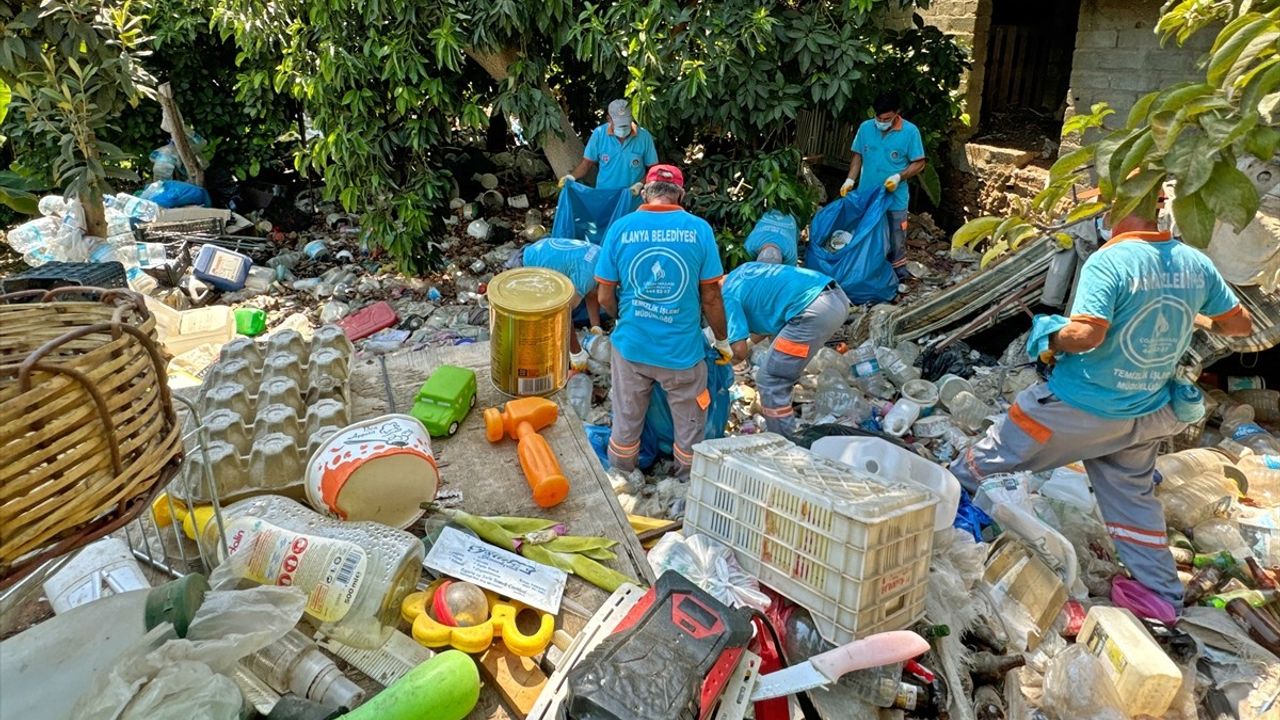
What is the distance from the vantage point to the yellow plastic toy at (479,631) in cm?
157

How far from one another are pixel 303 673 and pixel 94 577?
1.72ft

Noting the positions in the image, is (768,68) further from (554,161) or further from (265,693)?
A: (265,693)

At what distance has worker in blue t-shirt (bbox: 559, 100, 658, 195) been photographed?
595cm

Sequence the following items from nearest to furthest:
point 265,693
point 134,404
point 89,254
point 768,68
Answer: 1. point 134,404
2. point 265,693
3. point 768,68
4. point 89,254

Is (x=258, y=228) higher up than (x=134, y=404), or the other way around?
(x=134, y=404)

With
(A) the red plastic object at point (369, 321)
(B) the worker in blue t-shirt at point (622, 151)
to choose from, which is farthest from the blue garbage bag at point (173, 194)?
(B) the worker in blue t-shirt at point (622, 151)

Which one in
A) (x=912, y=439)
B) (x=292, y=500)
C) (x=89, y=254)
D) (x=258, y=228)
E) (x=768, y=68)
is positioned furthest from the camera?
(x=258, y=228)

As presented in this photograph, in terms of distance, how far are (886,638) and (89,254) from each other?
6.83m

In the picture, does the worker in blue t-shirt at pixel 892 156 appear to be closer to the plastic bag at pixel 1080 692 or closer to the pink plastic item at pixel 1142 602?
the pink plastic item at pixel 1142 602

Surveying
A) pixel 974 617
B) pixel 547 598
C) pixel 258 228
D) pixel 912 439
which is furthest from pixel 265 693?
pixel 258 228

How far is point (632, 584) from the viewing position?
1.73 metres

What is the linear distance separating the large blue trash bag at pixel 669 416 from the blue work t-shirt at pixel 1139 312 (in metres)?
1.68

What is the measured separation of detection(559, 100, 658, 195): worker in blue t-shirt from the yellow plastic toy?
4.60 meters

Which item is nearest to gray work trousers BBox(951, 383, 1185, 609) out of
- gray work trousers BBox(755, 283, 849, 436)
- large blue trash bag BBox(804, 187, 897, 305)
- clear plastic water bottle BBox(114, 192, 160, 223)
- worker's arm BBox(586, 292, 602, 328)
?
gray work trousers BBox(755, 283, 849, 436)
